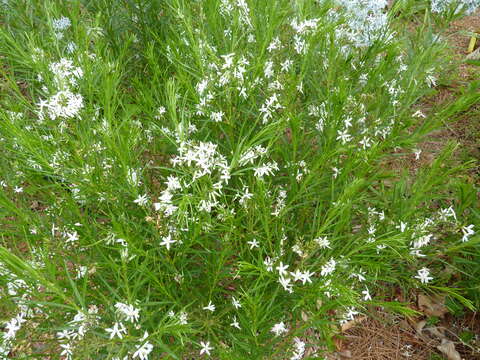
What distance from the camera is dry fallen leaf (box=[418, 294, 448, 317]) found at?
3.04m

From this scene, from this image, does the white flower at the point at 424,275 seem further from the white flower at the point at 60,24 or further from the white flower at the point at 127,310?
the white flower at the point at 60,24

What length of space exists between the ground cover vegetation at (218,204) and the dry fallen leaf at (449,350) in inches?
11.6

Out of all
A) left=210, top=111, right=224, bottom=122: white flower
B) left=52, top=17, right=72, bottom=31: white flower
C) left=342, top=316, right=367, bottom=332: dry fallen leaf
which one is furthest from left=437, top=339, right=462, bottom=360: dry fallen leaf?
left=52, top=17, right=72, bottom=31: white flower

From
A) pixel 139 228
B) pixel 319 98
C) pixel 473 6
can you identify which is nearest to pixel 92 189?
pixel 139 228

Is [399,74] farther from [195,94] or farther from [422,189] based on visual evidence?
[195,94]

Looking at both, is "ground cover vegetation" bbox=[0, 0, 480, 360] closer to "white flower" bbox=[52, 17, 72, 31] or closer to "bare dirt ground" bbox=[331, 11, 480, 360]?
"white flower" bbox=[52, 17, 72, 31]

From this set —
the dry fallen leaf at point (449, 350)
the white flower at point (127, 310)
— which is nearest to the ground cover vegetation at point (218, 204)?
the white flower at point (127, 310)

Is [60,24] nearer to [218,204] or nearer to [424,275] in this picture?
[218,204]

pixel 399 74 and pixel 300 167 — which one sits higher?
pixel 399 74

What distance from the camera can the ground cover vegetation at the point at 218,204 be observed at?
175 cm

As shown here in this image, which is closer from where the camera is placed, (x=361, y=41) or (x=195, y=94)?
(x=195, y=94)

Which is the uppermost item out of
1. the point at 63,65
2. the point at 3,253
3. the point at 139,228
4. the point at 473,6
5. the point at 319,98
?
the point at 473,6

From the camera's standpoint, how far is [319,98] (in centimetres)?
266

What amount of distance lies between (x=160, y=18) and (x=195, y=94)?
180cm
